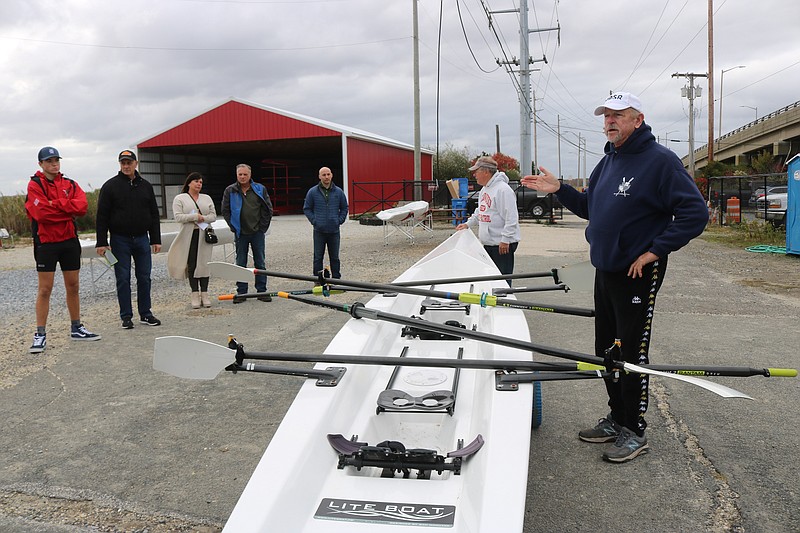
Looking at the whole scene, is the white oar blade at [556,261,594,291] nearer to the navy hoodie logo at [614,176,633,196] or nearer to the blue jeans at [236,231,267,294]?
the navy hoodie logo at [614,176,633,196]

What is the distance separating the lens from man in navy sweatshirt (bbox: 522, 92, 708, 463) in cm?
307

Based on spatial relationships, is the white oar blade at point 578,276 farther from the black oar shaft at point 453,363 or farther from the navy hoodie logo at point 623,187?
the black oar shaft at point 453,363

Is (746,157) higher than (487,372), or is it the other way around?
(746,157)

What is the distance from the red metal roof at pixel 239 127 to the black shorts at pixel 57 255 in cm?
2064

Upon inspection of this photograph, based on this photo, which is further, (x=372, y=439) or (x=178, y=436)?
(x=178, y=436)

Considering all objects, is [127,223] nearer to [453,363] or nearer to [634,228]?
[453,363]

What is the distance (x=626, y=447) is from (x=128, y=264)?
5300mm

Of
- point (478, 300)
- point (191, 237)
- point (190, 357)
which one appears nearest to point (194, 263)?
point (191, 237)

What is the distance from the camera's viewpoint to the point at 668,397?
4.41 metres

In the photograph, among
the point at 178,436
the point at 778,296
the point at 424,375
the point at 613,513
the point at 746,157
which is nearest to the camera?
→ the point at 613,513

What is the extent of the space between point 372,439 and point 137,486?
53.2 inches

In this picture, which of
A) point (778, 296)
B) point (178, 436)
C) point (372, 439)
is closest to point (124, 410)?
point (178, 436)

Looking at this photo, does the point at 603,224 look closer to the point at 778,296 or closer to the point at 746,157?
the point at 778,296

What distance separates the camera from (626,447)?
3.42 meters
